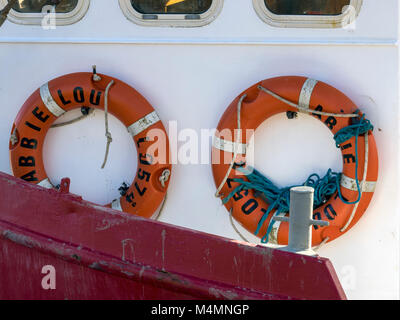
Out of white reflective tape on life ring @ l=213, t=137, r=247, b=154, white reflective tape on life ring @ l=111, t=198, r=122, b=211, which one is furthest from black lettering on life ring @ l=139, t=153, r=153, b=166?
white reflective tape on life ring @ l=213, t=137, r=247, b=154

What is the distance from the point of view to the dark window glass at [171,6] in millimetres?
2861

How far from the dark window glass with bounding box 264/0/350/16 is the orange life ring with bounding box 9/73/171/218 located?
840mm

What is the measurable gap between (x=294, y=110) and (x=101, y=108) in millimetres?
1024

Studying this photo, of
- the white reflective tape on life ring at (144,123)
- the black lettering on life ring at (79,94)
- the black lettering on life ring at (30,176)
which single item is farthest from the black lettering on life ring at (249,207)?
the black lettering on life ring at (30,176)

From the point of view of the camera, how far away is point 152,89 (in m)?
2.95

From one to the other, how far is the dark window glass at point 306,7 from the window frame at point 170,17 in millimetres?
274

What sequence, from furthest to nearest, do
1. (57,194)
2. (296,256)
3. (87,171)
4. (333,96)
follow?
(87,171) → (333,96) → (57,194) → (296,256)

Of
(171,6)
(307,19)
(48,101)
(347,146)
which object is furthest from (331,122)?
(48,101)

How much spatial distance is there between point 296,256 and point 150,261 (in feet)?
1.65

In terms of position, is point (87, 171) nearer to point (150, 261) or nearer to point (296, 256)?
point (150, 261)

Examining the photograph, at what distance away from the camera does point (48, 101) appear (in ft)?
9.34

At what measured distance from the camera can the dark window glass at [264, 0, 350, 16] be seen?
2834 millimetres

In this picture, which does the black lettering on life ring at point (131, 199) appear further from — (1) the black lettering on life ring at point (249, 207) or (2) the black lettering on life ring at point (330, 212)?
(2) the black lettering on life ring at point (330, 212)
